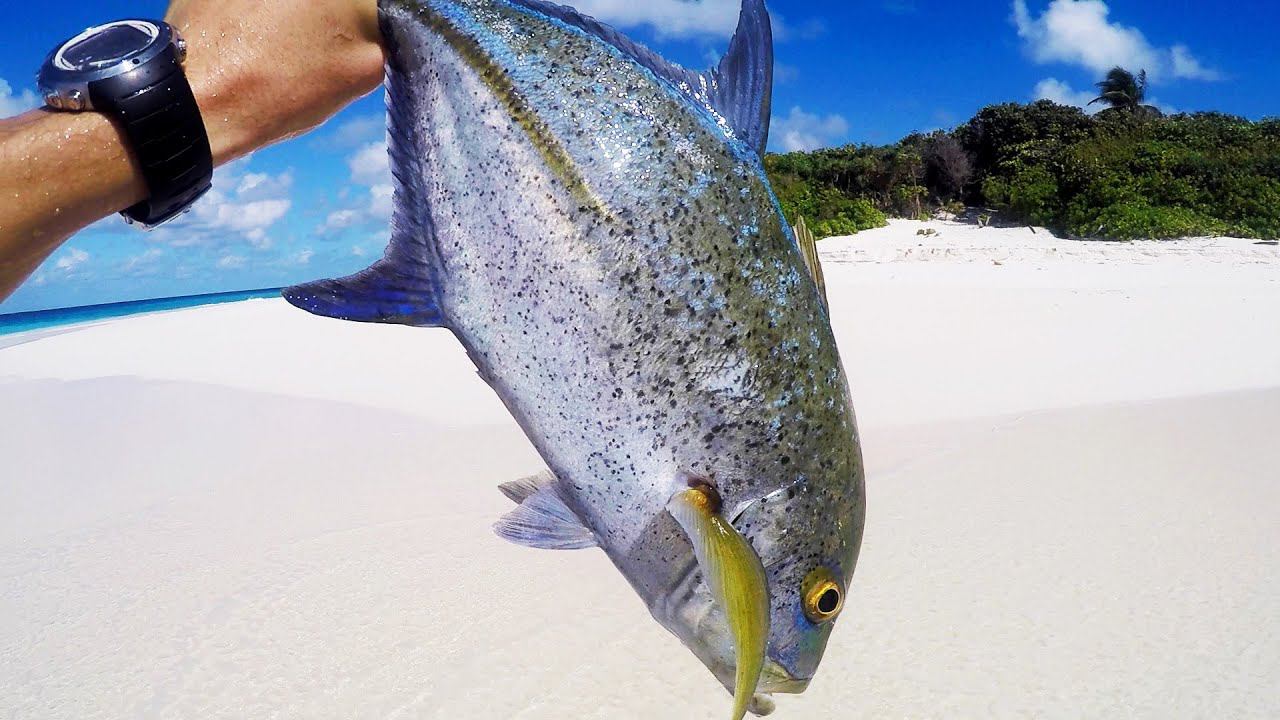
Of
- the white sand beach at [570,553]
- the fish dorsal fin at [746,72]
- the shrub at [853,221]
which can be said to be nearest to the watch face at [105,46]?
the fish dorsal fin at [746,72]

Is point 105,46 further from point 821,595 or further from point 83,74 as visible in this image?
point 821,595

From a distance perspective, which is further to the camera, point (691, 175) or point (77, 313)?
point (77, 313)

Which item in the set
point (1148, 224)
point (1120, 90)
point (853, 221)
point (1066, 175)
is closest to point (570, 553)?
point (1148, 224)

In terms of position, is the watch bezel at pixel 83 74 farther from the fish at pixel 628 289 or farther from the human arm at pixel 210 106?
the fish at pixel 628 289

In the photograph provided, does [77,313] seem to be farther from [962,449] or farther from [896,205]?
[962,449]

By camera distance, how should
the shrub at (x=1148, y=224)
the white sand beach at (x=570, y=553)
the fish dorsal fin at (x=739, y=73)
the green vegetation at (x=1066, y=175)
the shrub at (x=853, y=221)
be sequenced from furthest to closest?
the shrub at (x=853, y=221)
the green vegetation at (x=1066, y=175)
the shrub at (x=1148, y=224)
the white sand beach at (x=570, y=553)
the fish dorsal fin at (x=739, y=73)

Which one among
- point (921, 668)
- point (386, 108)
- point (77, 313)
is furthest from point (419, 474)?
point (77, 313)
